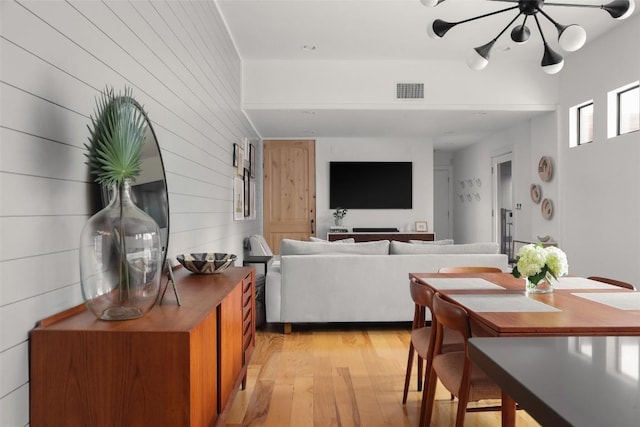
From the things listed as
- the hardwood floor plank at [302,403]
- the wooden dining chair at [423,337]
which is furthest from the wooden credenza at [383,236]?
the wooden dining chair at [423,337]

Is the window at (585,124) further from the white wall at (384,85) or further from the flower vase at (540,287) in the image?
the flower vase at (540,287)

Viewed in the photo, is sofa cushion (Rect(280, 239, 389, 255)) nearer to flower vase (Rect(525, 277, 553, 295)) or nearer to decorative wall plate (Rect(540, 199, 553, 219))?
flower vase (Rect(525, 277, 553, 295))

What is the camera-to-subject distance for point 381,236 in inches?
323

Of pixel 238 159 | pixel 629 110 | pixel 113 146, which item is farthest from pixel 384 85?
pixel 113 146

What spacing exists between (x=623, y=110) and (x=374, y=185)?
438 centimetres

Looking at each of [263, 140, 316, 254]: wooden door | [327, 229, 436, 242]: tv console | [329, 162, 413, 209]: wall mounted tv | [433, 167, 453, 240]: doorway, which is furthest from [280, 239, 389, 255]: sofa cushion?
[433, 167, 453, 240]: doorway

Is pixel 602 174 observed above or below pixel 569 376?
above

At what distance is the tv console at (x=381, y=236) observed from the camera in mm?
8160

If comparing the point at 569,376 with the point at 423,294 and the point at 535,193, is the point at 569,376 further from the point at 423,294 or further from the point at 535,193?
the point at 535,193

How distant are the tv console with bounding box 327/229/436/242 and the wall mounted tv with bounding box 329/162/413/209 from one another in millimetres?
662

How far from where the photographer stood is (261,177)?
834cm

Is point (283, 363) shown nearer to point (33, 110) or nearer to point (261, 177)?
point (33, 110)

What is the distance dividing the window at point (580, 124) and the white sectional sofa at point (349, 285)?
2.54m

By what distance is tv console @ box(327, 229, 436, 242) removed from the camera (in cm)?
816
